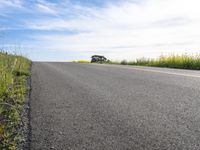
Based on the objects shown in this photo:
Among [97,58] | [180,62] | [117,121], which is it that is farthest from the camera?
[97,58]

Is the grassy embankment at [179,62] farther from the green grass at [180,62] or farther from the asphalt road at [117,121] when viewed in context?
the asphalt road at [117,121]

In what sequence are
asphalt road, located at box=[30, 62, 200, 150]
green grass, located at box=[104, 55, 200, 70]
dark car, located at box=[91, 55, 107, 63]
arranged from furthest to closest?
1. dark car, located at box=[91, 55, 107, 63]
2. green grass, located at box=[104, 55, 200, 70]
3. asphalt road, located at box=[30, 62, 200, 150]

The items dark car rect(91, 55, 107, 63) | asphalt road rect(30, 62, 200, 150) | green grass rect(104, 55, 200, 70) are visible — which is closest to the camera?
asphalt road rect(30, 62, 200, 150)

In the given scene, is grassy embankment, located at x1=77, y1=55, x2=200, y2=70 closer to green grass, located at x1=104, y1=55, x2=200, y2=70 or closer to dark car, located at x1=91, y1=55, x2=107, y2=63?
green grass, located at x1=104, y1=55, x2=200, y2=70

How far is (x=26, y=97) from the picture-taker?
6617mm

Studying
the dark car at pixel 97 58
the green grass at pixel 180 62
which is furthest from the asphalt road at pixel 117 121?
the dark car at pixel 97 58

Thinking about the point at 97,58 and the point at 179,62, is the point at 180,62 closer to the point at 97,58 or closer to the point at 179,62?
the point at 179,62

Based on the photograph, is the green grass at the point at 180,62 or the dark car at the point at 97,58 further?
the dark car at the point at 97,58

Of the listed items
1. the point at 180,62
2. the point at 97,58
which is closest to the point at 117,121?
the point at 180,62

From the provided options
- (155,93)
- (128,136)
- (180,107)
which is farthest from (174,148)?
(155,93)

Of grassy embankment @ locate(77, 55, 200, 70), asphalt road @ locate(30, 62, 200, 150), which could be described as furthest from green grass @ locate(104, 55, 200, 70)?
asphalt road @ locate(30, 62, 200, 150)

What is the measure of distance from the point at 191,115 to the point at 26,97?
10.7 feet

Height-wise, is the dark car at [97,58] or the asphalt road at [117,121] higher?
the dark car at [97,58]

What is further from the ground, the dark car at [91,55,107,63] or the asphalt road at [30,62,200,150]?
the dark car at [91,55,107,63]
